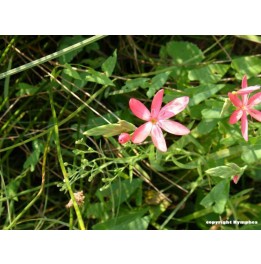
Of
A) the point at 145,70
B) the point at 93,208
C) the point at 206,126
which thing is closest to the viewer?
the point at 206,126

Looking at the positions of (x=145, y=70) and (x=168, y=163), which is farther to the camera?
(x=145, y=70)

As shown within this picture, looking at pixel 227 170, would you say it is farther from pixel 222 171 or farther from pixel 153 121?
pixel 153 121

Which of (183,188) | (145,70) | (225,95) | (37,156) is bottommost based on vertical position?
(183,188)

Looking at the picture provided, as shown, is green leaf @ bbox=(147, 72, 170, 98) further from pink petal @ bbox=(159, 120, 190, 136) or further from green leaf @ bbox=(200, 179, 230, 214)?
green leaf @ bbox=(200, 179, 230, 214)

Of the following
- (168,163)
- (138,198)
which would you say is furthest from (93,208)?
(168,163)

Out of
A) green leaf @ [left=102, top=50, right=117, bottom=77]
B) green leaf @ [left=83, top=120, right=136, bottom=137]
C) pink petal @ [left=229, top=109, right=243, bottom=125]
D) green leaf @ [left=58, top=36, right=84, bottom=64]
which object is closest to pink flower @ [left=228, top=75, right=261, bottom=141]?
pink petal @ [left=229, top=109, right=243, bottom=125]

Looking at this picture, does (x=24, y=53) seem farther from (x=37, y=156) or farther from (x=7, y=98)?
(x=37, y=156)
